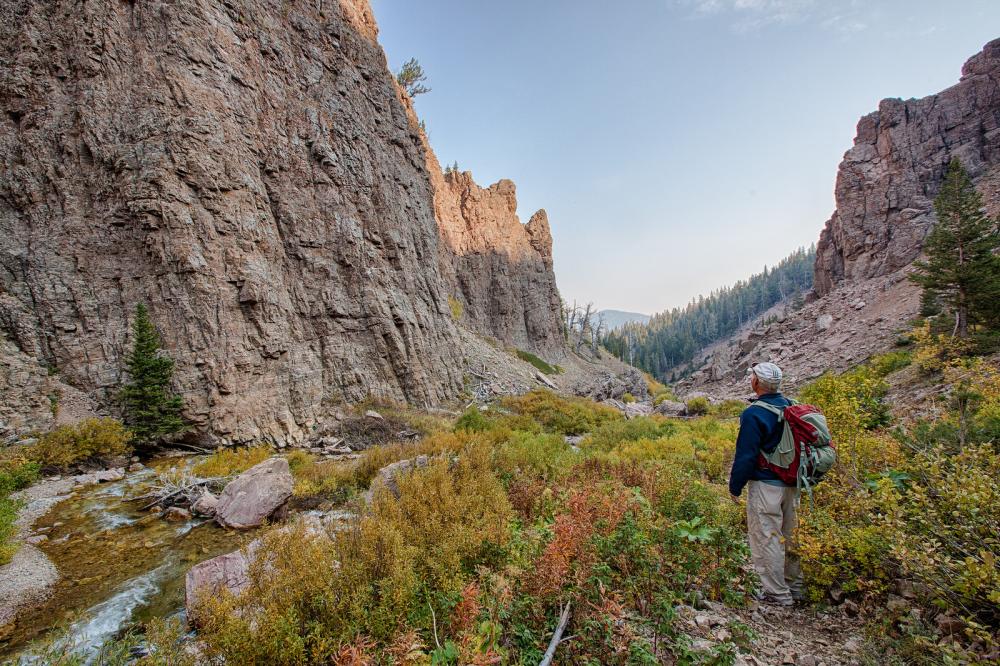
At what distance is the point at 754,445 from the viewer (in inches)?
151

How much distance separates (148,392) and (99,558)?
7580 mm

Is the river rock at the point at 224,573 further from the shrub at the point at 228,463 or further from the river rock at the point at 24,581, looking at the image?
the shrub at the point at 228,463

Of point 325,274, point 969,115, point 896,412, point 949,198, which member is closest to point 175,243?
point 325,274

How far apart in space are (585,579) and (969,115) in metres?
57.5

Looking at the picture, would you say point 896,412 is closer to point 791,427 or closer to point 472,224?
point 791,427

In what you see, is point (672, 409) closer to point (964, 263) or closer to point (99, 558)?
point (964, 263)

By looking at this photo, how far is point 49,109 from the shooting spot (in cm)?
1345

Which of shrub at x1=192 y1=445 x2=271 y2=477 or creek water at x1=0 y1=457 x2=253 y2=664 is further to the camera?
shrub at x1=192 y1=445 x2=271 y2=477

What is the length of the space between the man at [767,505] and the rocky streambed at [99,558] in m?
5.91

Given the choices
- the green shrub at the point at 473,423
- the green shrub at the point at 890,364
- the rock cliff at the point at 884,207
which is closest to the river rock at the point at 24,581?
the green shrub at the point at 473,423

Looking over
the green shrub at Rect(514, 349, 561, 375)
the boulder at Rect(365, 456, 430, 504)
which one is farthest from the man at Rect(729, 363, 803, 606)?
the green shrub at Rect(514, 349, 561, 375)

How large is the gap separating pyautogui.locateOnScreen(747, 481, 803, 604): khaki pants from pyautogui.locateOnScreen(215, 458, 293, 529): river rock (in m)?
7.11

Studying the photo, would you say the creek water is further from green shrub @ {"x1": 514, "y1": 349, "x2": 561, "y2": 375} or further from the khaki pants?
green shrub @ {"x1": 514, "y1": 349, "x2": 561, "y2": 375}

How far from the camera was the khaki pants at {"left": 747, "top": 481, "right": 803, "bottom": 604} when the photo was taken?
368 cm
